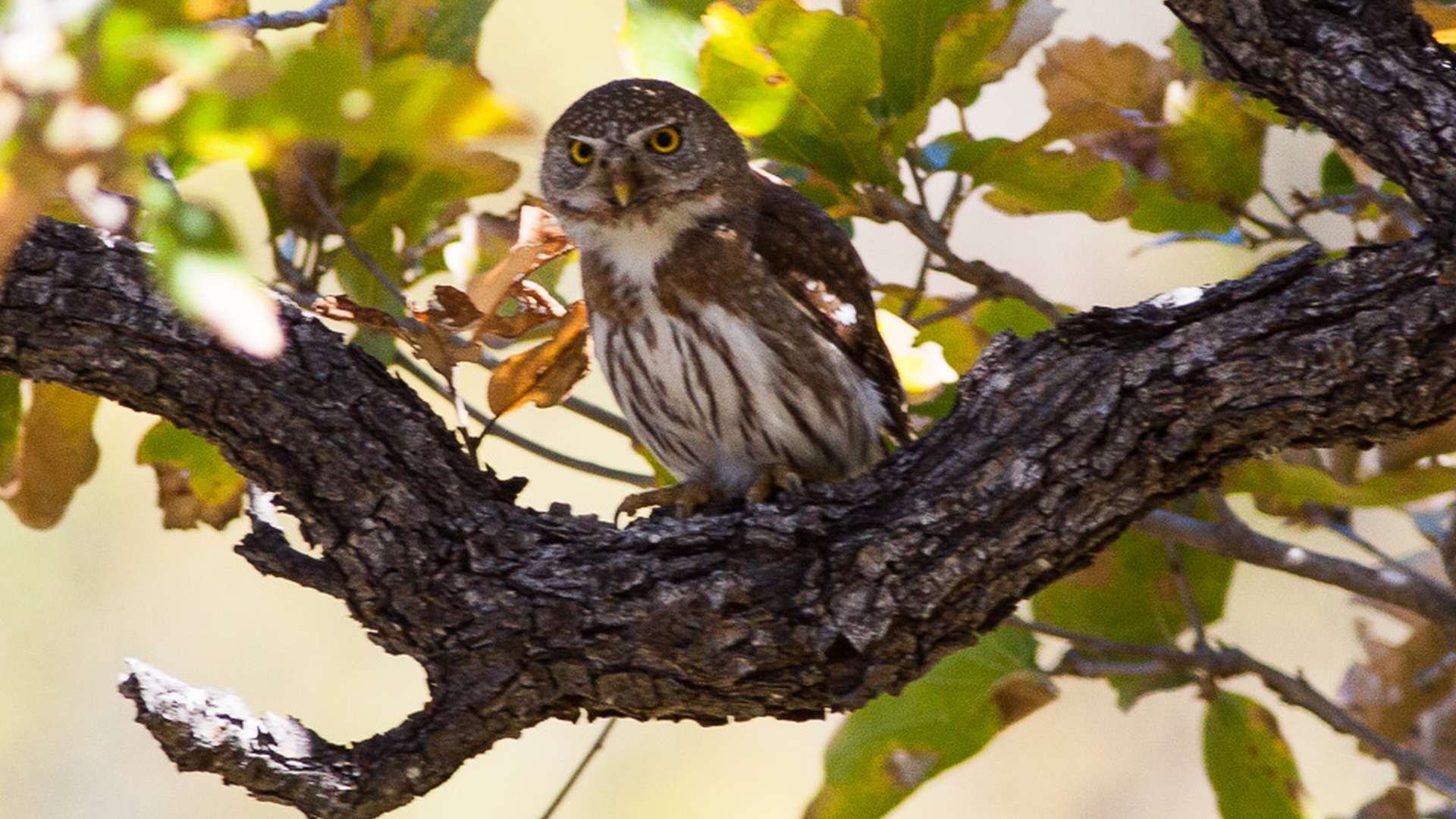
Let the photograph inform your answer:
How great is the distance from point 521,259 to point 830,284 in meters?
0.83

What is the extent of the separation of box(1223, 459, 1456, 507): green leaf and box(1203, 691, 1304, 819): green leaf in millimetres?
539

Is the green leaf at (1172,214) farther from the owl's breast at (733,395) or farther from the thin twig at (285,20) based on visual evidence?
the thin twig at (285,20)

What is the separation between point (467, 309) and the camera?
8.84 ft

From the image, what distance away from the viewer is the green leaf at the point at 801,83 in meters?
2.86

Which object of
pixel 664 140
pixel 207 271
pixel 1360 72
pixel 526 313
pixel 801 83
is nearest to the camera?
pixel 207 271

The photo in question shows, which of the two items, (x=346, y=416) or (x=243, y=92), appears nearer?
(x=243, y=92)

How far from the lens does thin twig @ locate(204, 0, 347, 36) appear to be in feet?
7.65

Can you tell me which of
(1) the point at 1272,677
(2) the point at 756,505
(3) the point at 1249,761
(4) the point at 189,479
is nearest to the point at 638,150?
(2) the point at 756,505

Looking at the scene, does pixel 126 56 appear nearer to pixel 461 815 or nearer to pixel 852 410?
pixel 852 410

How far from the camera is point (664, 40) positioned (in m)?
3.16

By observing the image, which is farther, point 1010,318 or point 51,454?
point 1010,318

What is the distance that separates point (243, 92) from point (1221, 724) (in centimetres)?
316

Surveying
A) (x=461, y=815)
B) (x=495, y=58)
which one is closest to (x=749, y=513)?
(x=461, y=815)

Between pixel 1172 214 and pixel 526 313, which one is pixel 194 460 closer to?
pixel 526 313
